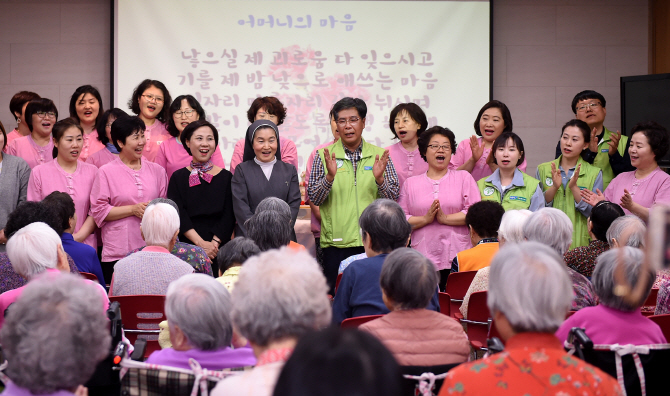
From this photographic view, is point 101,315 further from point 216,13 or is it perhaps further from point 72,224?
point 216,13

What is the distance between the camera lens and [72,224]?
376 cm

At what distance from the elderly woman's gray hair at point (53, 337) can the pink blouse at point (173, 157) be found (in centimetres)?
336

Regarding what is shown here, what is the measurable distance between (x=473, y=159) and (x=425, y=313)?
3.02m

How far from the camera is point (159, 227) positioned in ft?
10.0

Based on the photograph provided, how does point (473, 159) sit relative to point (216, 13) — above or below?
below

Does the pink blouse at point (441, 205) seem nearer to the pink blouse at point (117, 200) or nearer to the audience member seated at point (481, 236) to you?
the audience member seated at point (481, 236)

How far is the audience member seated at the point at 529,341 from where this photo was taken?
1.44m

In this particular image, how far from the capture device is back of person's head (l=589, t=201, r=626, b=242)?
10.8ft

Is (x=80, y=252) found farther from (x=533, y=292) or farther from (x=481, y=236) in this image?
(x=533, y=292)

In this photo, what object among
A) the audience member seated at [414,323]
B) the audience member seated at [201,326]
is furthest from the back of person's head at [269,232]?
the audience member seated at [201,326]

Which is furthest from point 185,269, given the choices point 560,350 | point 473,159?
point 473,159

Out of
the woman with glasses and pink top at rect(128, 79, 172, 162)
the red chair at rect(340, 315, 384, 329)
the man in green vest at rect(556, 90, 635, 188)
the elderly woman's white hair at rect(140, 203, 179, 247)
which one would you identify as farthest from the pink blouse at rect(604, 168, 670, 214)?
the woman with glasses and pink top at rect(128, 79, 172, 162)

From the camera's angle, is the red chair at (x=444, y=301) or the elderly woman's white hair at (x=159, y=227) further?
the elderly woman's white hair at (x=159, y=227)

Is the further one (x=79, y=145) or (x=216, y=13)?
(x=216, y=13)
